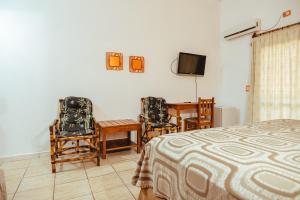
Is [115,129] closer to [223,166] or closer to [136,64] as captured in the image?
[136,64]

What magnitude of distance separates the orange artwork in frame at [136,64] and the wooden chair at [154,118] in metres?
0.56

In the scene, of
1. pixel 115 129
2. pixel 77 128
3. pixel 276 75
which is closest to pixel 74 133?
pixel 77 128

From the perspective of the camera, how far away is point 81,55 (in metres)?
3.30

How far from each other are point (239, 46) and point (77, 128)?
3.57m

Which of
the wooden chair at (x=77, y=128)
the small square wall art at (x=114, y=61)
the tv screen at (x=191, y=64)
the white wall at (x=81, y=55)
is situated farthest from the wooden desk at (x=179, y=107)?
the wooden chair at (x=77, y=128)

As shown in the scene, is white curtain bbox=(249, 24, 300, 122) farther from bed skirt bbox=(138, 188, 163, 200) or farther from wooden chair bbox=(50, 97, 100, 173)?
wooden chair bbox=(50, 97, 100, 173)

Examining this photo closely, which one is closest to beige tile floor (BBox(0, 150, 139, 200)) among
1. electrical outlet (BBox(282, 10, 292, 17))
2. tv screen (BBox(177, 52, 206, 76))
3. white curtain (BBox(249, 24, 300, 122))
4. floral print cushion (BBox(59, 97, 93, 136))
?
floral print cushion (BBox(59, 97, 93, 136))

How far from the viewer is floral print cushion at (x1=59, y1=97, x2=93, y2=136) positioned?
9.86 feet

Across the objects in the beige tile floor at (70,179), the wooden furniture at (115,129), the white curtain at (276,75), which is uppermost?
the white curtain at (276,75)

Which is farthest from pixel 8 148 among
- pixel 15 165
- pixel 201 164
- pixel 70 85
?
pixel 201 164

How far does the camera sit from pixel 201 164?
3.48 feet

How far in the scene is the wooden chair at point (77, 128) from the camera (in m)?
2.76

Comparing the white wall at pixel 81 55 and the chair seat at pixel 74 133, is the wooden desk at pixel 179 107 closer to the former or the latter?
the white wall at pixel 81 55

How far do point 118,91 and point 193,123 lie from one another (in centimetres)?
162
